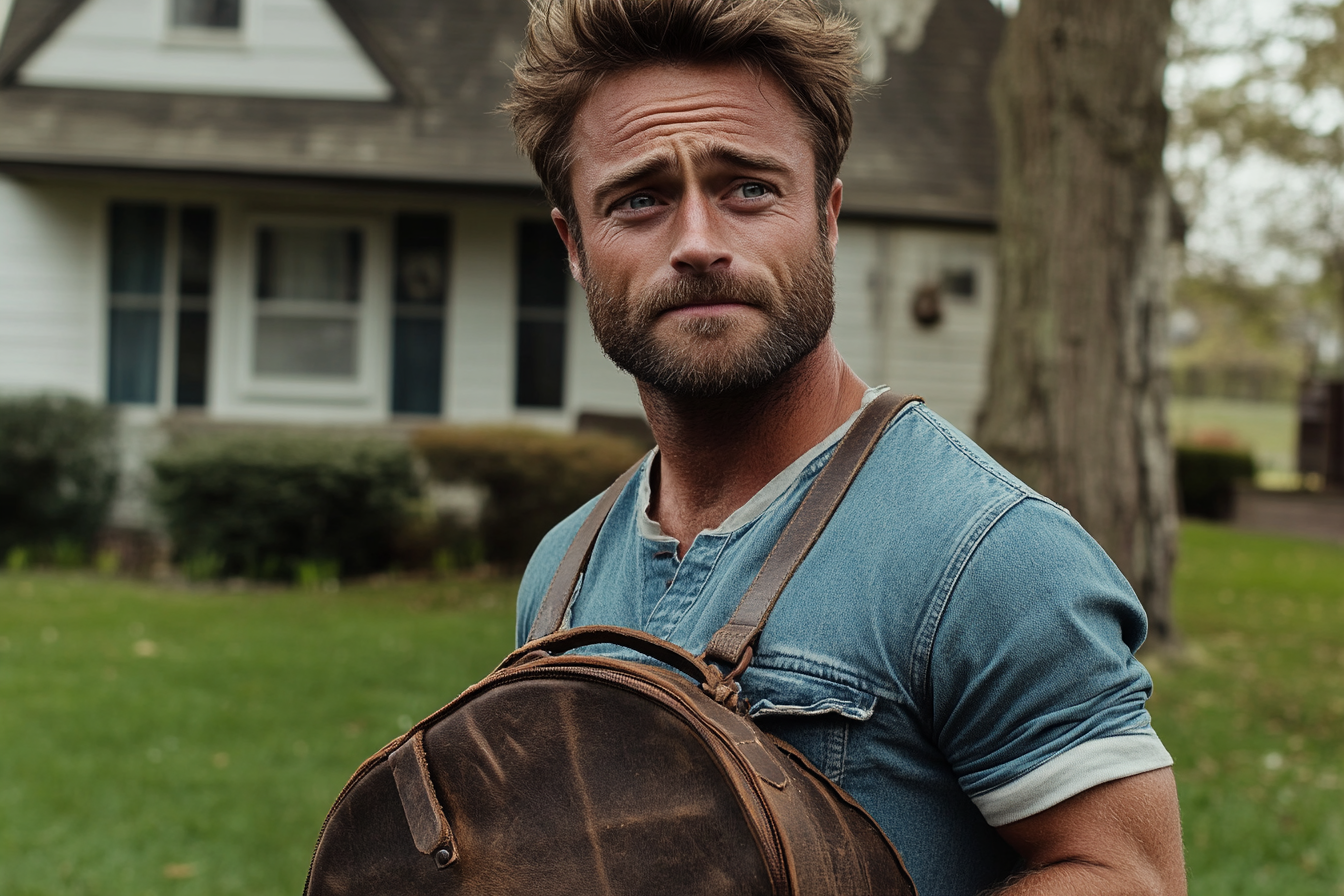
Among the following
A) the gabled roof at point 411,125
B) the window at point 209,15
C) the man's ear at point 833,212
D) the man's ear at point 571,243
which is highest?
the window at point 209,15

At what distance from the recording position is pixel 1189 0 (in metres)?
24.1

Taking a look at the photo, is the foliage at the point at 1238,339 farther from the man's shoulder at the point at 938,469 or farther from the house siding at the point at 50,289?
the man's shoulder at the point at 938,469

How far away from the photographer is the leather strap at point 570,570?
1.88m

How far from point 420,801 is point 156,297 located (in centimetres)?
1184

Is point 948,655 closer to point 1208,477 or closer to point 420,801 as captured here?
point 420,801

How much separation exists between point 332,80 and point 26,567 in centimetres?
520

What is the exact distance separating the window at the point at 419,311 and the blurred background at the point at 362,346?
31 mm

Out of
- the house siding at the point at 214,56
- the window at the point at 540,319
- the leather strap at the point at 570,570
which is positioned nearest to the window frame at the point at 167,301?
the house siding at the point at 214,56

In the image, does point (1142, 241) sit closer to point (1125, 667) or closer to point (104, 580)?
point (1125, 667)

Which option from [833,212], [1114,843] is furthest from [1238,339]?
[1114,843]

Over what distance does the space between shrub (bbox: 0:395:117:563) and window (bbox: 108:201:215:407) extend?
964 mm

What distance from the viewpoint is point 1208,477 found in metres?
18.0

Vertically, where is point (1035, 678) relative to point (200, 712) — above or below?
above

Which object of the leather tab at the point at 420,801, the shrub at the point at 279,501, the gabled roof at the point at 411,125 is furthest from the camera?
the gabled roof at the point at 411,125
